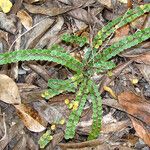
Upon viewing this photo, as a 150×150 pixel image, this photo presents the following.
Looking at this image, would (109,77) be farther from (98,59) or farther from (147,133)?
(147,133)

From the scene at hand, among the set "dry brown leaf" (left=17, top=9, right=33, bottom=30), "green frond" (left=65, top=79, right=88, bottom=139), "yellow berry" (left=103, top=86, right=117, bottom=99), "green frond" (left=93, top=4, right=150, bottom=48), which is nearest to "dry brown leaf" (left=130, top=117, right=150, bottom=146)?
"yellow berry" (left=103, top=86, right=117, bottom=99)

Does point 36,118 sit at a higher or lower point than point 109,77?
lower

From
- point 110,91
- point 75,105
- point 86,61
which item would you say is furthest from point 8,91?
point 110,91

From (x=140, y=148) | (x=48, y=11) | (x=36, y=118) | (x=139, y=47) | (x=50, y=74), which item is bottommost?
(x=140, y=148)

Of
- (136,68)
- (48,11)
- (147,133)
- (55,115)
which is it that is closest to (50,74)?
(55,115)

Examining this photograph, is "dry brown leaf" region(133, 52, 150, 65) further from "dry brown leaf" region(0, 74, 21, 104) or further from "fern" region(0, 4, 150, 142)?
"dry brown leaf" region(0, 74, 21, 104)

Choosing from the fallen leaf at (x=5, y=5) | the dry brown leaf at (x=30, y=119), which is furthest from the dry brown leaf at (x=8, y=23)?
the dry brown leaf at (x=30, y=119)
